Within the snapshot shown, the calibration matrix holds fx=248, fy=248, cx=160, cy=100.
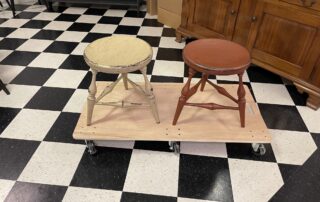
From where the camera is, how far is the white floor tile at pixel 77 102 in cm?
183

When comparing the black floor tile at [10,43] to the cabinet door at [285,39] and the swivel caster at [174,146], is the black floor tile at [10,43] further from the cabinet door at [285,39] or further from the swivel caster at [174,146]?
the cabinet door at [285,39]

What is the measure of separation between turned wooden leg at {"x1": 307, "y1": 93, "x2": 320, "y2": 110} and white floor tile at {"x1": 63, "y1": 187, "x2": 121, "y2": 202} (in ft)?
5.07

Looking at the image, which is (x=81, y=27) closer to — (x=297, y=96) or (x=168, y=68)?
(x=168, y=68)

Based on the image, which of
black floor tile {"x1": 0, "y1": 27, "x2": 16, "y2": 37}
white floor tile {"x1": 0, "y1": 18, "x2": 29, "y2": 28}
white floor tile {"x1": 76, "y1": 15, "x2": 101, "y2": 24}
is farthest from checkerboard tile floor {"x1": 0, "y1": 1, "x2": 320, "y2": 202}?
white floor tile {"x1": 76, "y1": 15, "x2": 101, "y2": 24}

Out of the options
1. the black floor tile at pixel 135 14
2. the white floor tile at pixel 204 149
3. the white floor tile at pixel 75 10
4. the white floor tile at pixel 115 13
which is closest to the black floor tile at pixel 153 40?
the black floor tile at pixel 135 14

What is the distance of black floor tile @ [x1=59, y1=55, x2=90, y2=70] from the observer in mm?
2301

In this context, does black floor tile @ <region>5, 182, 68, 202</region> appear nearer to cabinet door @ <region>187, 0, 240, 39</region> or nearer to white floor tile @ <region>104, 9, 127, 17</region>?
cabinet door @ <region>187, 0, 240, 39</region>

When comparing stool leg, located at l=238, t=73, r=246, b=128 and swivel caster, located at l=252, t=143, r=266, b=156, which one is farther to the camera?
swivel caster, located at l=252, t=143, r=266, b=156

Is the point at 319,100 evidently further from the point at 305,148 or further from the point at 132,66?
the point at 132,66

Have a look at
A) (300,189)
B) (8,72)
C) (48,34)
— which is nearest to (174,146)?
(300,189)

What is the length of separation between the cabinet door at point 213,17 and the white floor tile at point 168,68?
41cm

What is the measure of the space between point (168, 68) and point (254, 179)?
1.28 metres

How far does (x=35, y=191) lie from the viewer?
130 cm

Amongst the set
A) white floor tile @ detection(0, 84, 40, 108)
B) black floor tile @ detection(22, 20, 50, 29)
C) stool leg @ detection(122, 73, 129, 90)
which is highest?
stool leg @ detection(122, 73, 129, 90)
